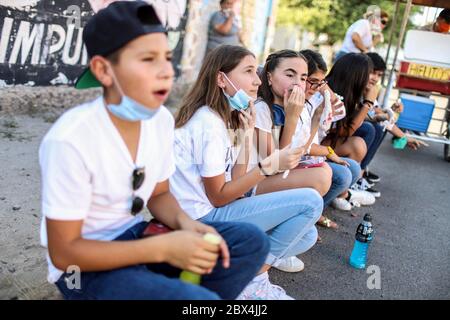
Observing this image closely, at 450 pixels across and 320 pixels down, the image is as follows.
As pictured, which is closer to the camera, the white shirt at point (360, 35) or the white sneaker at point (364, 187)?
the white sneaker at point (364, 187)

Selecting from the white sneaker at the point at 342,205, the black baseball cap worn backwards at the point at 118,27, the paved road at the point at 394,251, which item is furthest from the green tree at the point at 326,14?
the black baseball cap worn backwards at the point at 118,27

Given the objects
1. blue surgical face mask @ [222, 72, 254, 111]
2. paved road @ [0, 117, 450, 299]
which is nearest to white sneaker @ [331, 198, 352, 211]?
paved road @ [0, 117, 450, 299]

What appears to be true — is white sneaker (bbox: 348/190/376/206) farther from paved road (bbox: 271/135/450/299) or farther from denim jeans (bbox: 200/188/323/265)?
denim jeans (bbox: 200/188/323/265)

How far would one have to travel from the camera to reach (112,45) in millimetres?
1604

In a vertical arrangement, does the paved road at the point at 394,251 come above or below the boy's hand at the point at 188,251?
below

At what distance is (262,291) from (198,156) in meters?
0.84

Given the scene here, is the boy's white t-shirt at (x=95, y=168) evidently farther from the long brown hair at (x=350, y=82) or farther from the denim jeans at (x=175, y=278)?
the long brown hair at (x=350, y=82)

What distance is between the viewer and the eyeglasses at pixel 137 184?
1736 millimetres

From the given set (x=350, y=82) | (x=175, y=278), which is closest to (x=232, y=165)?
(x=175, y=278)

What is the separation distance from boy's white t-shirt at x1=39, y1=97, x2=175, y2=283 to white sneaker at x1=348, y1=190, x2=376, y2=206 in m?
3.01

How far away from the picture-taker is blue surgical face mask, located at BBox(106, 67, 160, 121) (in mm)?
1640

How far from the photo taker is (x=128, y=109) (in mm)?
1649

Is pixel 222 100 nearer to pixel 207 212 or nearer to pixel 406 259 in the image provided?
pixel 207 212
